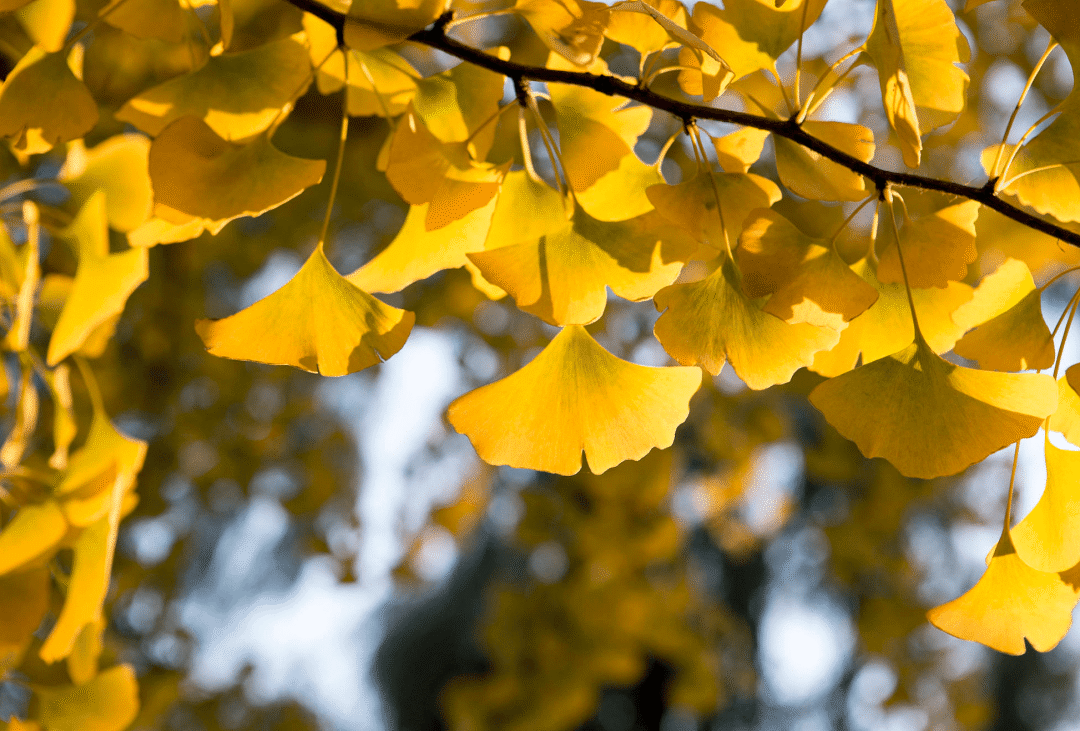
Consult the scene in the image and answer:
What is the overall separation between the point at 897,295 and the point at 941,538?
2527 mm

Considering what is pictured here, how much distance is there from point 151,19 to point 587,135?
17 centimetres

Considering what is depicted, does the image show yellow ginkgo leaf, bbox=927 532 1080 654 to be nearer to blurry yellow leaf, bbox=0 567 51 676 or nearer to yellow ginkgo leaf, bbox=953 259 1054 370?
yellow ginkgo leaf, bbox=953 259 1054 370

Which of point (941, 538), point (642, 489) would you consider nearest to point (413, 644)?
point (642, 489)

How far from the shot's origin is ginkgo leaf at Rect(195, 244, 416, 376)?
0.24 m

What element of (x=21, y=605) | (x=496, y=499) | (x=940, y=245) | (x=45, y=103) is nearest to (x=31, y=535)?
(x=21, y=605)

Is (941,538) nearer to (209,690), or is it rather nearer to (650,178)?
(209,690)

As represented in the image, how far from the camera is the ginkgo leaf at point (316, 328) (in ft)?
0.78

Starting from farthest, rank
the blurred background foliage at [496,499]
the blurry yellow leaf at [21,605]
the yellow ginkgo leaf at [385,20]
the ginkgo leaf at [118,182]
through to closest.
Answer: the blurred background foliage at [496,499] → the ginkgo leaf at [118,182] → the blurry yellow leaf at [21,605] → the yellow ginkgo leaf at [385,20]

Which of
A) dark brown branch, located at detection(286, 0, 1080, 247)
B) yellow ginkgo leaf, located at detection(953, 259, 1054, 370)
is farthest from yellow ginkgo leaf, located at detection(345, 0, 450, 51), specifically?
yellow ginkgo leaf, located at detection(953, 259, 1054, 370)

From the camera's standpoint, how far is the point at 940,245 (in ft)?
0.83

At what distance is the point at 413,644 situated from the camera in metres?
2.61

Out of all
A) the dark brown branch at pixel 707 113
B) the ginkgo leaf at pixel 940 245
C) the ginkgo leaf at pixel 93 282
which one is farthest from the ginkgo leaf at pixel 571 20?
the ginkgo leaf at pixel 93 282

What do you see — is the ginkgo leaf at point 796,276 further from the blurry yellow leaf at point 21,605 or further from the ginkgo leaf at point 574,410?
the blurry yellow leaf at point 21,605

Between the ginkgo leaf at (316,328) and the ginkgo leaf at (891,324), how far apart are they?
0.18 meters
